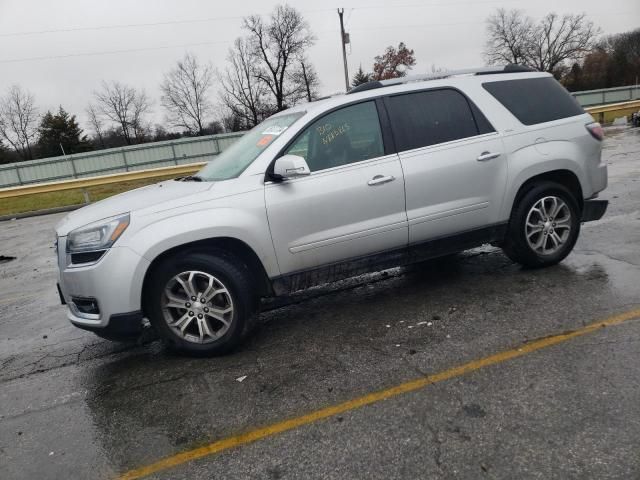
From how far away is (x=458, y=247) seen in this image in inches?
175

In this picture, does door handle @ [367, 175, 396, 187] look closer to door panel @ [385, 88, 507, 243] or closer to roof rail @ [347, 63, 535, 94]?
door panel @ [385, 88, 507, 243]

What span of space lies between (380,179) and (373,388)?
68.2 inches

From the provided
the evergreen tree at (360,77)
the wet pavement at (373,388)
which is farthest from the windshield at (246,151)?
the evergreen tree at (360,77)

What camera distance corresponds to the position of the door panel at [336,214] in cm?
377

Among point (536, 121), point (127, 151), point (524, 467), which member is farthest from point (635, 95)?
point (524, 467)

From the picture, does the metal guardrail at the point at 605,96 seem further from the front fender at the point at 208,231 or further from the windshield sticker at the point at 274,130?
the front fender at the point at 208,231

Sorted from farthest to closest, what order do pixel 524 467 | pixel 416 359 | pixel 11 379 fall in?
pixel 11 379 < pixel 416 359 < pixel 524 467

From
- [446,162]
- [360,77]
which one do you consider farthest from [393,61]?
[446,162]

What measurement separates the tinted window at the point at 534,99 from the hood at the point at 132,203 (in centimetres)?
292

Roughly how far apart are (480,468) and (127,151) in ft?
117

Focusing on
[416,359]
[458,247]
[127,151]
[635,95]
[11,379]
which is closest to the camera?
[416,359]

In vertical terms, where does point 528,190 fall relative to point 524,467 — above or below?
above

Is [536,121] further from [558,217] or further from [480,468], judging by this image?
[480,468]

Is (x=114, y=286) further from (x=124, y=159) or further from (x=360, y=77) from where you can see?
(x=360, y=77)
